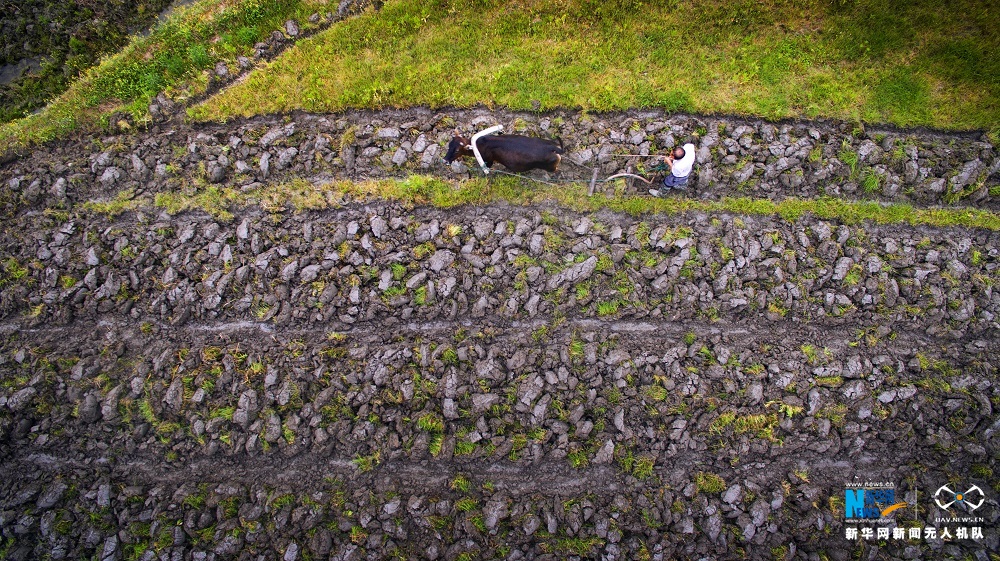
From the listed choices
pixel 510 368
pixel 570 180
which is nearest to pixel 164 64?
pixel 570 180

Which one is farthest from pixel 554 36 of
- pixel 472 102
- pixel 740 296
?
pixel 740 296

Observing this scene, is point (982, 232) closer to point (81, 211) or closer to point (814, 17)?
point (814, 17)

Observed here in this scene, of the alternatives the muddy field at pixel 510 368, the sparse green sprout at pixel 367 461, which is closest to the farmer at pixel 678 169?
the muddy field at pixel 510 368

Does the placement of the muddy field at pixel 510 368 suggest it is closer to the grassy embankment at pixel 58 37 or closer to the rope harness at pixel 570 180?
the rope harness at pixel 570 180

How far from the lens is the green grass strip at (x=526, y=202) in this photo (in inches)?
330

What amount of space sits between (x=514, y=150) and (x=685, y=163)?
9.21 feet

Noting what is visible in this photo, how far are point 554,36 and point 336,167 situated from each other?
16.7ft

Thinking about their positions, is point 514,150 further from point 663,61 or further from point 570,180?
point 663,61

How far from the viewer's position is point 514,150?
26.0 feet

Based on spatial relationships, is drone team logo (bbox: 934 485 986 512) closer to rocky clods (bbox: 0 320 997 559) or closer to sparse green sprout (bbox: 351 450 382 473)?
rocky clods (bbox: 0 320 997 559)

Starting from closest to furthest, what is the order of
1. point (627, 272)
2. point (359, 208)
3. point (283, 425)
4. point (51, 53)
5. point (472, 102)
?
point (283, 425) → point (627, 272) → point (359, 208) → point (472, 102) → point (51, 53)

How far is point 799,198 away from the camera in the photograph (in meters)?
8.53

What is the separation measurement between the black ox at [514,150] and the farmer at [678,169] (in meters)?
1.88

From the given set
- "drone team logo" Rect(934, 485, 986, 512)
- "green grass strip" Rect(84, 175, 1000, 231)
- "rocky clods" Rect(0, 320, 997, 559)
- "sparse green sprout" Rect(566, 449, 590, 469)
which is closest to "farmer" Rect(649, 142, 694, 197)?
"green grass strip" Rect(84, 175, 1000, 231)
